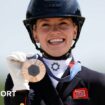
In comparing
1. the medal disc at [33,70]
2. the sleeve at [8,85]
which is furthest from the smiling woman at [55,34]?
the sleeve at [8,85]

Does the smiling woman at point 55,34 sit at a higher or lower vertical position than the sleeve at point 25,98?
higher

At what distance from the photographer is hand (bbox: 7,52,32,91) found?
5273mm

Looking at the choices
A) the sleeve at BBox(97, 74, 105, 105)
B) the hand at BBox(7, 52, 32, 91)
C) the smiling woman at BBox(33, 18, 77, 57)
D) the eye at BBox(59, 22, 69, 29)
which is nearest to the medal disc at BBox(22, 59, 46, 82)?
the hand at BBox(7, 52, 32, 91)

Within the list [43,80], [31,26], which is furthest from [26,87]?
[31,26]

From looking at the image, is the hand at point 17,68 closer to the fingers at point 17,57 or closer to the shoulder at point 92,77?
the fingers at point 17,57

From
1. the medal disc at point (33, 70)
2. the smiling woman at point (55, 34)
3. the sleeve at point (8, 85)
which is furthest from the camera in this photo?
the sleeve at point (8, 85)

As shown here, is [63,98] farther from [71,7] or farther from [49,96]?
[71,7]

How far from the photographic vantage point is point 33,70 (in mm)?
5246

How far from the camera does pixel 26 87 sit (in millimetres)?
5238

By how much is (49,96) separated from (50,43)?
0.47 meters

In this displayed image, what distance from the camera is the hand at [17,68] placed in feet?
17.3

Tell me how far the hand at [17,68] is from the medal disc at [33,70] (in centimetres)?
5

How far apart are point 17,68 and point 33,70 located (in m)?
0.17

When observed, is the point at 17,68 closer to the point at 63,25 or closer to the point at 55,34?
the point at 55,34
